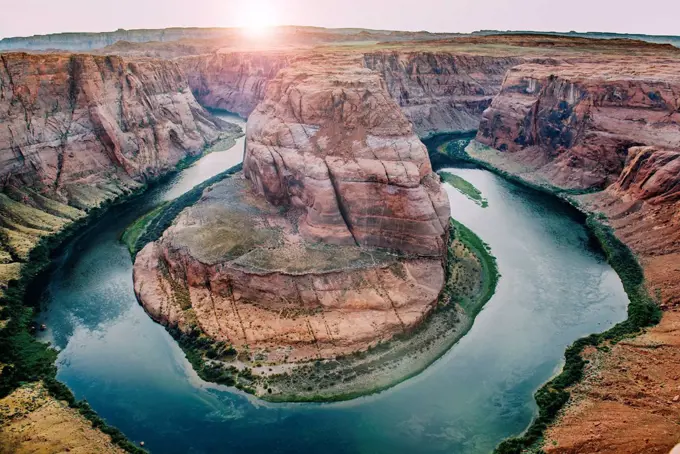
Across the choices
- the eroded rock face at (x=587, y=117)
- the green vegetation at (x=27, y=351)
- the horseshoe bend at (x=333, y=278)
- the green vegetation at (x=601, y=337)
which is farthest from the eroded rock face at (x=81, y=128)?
the eroded rock face at (x=587, y=117)

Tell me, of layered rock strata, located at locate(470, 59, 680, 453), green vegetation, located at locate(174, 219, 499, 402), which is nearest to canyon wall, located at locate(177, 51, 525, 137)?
layered rock strata, located at locate(470, 59, 680, 453)

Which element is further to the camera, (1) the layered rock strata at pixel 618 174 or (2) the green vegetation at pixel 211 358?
(2) the green vegetation at pixel 211 358

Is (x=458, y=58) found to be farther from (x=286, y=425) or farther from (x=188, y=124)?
(x=286, y=425)

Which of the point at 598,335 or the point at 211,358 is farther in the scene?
the point at 598,335

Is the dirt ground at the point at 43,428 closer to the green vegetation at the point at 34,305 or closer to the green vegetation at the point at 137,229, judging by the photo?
the green vegetation at the point at 34,305

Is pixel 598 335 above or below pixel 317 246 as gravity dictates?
below

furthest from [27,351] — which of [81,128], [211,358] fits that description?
[81,128]

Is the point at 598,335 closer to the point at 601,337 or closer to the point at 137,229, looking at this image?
the point at 601,337
